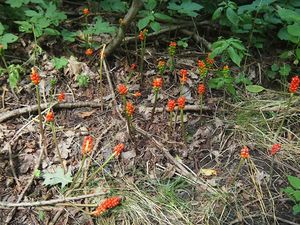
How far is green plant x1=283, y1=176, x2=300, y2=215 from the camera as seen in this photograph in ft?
7.08

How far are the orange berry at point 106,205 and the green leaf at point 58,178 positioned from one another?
11.7 inches

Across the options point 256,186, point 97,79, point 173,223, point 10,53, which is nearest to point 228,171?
point 256,186

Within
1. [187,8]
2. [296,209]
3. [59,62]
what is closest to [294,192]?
[296,209]

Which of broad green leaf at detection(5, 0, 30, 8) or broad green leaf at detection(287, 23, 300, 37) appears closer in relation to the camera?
broad green leaf at detection(287, 23, 300, 37)

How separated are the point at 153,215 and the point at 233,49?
126 cm

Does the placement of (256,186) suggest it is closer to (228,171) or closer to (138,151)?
(228,171)

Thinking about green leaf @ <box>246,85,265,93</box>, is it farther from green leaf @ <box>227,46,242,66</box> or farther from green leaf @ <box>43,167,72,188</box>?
green leaf @ <box>43,167,72,188</box>

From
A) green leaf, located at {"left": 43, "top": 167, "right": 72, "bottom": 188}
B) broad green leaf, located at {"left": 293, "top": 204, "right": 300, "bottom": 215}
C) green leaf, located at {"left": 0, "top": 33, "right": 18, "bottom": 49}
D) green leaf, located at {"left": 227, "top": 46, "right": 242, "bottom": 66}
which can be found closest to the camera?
broad green leaf, located at {"left": 293, "top": 204, "right": 300, "bottom": 215}


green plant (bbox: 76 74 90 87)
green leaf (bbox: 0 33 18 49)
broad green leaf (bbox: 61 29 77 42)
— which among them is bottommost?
green plant (bbox: 76 74 90 87)

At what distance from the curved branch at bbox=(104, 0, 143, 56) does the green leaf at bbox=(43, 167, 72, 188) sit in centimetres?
117

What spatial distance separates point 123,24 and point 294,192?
1.74 m

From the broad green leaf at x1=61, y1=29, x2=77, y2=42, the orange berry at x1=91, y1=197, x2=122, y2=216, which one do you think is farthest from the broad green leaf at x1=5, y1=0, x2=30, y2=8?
the orange berry at x1=91, y1=197, x2=122, y2=216

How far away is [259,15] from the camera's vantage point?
139 inches

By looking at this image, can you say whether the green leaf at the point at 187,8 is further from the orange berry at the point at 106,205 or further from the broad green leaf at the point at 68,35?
the orange berry at the point at 106,205
